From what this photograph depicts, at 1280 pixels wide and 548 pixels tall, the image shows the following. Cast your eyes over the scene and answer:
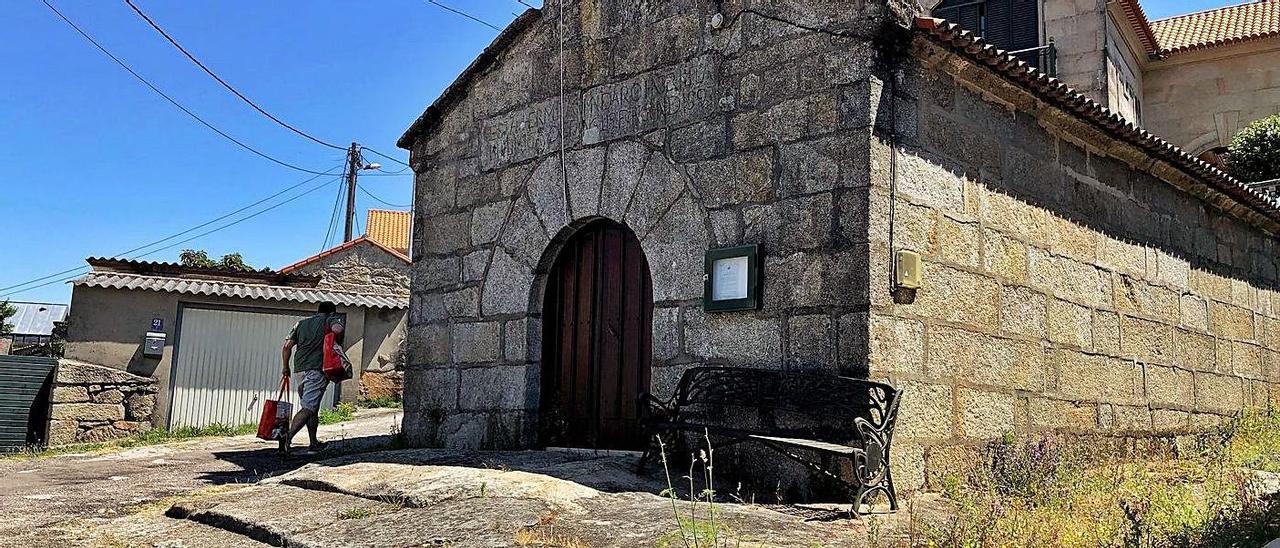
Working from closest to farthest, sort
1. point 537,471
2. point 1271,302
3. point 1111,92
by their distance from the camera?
point 537,471
point 1271,302
point 1111,92

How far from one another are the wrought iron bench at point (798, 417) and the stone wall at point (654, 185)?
Result: 160mm

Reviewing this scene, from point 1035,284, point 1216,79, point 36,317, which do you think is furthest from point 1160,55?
point 36,317

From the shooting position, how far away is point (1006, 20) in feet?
54.9

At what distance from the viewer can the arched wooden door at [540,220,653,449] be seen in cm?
638

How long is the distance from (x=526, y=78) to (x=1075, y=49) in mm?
12518

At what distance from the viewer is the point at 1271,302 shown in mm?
9430

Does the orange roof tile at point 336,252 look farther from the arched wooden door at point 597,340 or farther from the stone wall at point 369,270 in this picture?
the arched wooden door at point 597,340

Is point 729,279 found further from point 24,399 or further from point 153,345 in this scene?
point 153,345

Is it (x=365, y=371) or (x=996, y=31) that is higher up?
(x=996, y=31)

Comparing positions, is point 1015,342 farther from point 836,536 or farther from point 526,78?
point 526,78

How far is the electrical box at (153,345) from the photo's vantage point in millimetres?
Result: 11562

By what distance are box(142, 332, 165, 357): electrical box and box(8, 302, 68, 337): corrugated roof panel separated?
33.2 metres

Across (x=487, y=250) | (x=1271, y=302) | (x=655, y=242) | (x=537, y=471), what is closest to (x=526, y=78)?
(x=487, y=250)

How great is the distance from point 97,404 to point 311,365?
418cm
